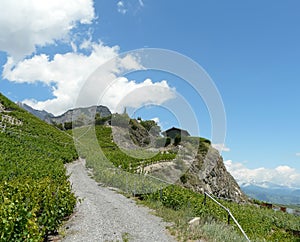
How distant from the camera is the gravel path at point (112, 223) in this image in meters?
9.12

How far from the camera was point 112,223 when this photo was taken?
10656 mm

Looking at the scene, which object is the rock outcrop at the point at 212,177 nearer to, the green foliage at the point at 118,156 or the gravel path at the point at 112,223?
the green foliage at the point at 118,156

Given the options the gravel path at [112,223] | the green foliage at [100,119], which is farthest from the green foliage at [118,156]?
the gravel path at [112,223]

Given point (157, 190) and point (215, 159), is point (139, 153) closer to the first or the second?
point (157, 190)

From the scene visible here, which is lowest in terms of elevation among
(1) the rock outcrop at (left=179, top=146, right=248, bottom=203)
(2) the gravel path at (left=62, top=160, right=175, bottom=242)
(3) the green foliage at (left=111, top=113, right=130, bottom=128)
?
(2) the gravel path at (left=62, top=160, right=175, bottom=242)

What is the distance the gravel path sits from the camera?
912cm

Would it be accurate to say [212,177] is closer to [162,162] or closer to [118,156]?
[162,162]

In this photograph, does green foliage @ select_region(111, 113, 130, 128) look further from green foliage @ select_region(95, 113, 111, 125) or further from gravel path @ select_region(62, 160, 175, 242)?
green foliage @ select_region(95, 113, 111, 125)

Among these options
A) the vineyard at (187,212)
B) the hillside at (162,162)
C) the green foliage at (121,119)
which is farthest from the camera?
the hillside at (162,162)

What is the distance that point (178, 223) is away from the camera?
11008mm

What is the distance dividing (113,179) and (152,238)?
37.5ft

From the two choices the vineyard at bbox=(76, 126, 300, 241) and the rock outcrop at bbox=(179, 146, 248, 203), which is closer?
the vineyard at bbox=(76, 126, 300, 241)

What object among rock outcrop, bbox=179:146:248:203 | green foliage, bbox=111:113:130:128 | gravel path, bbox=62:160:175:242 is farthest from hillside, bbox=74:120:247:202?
gravel path, bbox=62:160:175:242

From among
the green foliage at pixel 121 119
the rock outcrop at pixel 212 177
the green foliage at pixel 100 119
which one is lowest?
the rock outcrop at pixel 212 177
